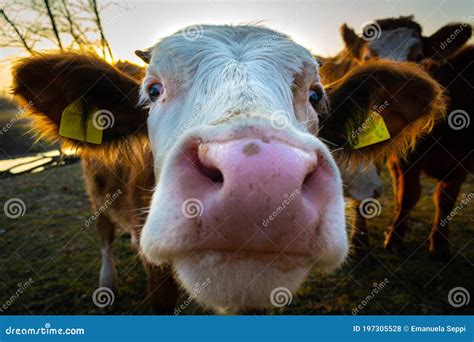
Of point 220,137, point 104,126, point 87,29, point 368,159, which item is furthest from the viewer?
point 87,29

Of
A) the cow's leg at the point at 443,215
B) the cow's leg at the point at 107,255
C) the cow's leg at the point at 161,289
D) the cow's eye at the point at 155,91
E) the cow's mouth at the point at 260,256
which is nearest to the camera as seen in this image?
the cow's mouth at the point at 260,256

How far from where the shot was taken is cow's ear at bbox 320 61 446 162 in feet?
9.31

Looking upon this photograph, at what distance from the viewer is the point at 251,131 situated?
1.34 meters

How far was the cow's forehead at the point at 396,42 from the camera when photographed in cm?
573

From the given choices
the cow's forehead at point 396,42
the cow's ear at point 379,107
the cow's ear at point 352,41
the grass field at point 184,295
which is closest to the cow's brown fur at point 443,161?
the grass field at point 184,295

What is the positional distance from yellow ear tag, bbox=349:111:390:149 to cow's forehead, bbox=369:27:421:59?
3301 millimetres

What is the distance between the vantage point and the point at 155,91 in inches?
89.9

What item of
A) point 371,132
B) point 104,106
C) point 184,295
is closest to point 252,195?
point 104,106

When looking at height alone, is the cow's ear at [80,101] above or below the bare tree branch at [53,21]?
above

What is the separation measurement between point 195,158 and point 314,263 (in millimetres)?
682

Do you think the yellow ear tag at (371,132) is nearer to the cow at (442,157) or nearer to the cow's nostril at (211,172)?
the cow at (442,157)

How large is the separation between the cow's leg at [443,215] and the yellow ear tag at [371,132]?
261 centimetres

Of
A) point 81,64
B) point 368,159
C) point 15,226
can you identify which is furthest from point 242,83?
point 15,226

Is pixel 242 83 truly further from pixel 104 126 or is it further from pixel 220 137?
pixel 104 126
